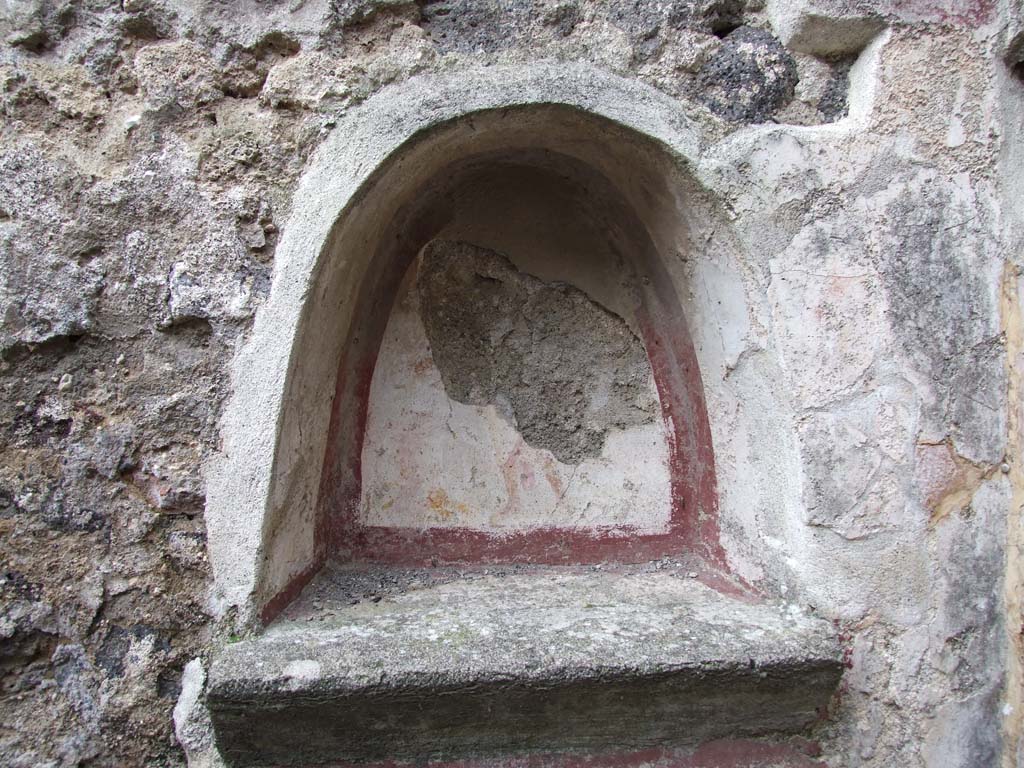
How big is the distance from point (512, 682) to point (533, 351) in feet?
3.04

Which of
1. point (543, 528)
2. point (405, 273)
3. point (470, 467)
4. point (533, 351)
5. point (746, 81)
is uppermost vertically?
point (746, 81)

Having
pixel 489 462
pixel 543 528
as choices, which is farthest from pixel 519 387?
pixel 543 528

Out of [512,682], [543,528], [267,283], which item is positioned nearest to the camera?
[512,682]

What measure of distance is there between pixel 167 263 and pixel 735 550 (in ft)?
4.73

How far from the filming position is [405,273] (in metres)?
1.81

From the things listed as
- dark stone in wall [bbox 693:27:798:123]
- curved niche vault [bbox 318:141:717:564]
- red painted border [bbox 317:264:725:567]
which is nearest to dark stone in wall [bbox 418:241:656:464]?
curved niche vault [bbox 318:141:717:564]

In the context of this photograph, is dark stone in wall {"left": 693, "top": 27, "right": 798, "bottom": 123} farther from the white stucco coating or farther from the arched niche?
the white stucco coating

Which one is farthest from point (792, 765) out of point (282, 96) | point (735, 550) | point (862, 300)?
point (282, 96)

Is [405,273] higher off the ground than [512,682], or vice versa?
[405,273]

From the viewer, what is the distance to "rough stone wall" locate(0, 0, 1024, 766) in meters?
1.25

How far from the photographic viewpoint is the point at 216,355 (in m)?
1.29

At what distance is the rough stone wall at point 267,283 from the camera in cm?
125

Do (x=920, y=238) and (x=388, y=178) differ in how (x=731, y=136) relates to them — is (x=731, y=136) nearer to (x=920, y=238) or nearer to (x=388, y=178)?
(x=920, y=238)

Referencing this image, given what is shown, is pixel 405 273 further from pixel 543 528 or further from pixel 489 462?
pixel 543 528
